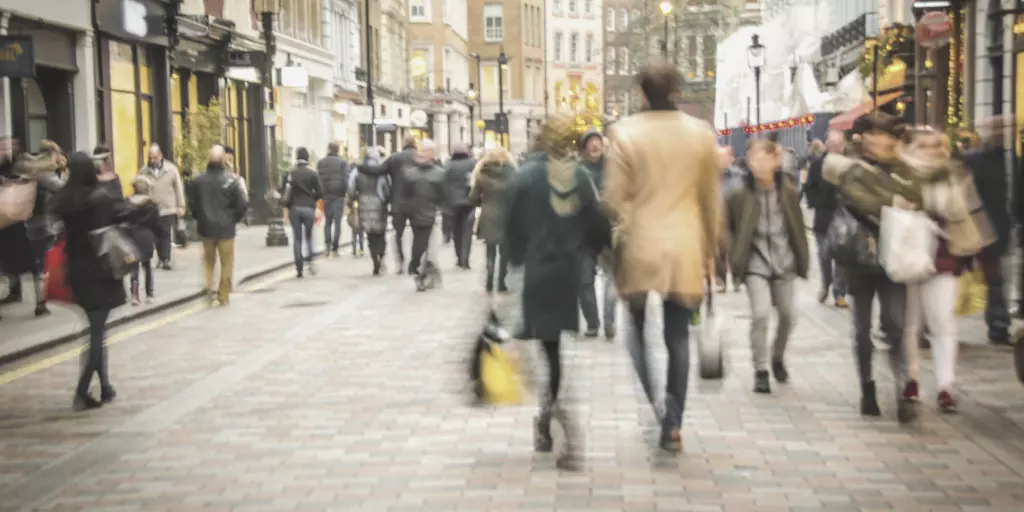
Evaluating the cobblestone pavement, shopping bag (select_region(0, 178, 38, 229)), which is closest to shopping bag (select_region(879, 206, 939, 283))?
the cobblestone pavement

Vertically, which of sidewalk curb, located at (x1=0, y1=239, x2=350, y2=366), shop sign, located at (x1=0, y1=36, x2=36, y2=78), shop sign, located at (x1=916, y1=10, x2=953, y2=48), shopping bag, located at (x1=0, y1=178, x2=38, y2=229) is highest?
shop sign, located at (x1=916, y1=10, x2=953, y2=48)

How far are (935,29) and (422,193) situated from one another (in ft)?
33.9

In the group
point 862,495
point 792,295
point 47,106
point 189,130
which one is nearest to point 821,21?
point 189,130

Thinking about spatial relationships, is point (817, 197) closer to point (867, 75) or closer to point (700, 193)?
point (700, 193)

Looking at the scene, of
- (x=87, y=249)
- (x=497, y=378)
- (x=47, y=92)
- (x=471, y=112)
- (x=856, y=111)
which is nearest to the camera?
(x=497, y=378)

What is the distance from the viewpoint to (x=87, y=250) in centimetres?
1014

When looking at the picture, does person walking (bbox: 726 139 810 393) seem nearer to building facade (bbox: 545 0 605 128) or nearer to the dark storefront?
the dark storefront

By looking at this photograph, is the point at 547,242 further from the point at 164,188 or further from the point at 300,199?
the point at 164,188

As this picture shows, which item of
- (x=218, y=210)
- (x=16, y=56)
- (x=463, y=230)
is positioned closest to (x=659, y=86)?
(x=218, y=210)

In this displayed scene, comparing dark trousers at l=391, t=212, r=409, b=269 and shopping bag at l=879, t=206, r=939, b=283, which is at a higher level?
shopping bag at l=879, t=206, r=939, b=283

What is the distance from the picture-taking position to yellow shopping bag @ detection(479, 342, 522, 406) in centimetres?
813

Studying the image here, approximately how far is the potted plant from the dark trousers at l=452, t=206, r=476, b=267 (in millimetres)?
8451

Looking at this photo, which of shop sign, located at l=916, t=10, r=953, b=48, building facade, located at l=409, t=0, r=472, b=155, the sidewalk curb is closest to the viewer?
the sidewalk curb

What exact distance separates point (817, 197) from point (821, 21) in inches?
1464
